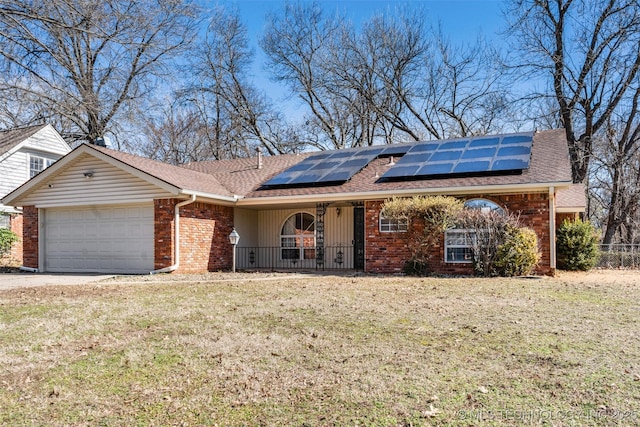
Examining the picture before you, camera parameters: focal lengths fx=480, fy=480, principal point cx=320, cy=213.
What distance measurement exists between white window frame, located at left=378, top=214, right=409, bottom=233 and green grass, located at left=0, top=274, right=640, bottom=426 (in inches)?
195

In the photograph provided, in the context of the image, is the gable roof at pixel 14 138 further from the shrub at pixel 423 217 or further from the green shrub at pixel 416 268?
the green shrub at pixel 416 268

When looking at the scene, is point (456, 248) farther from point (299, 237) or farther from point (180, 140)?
point (180, 140)

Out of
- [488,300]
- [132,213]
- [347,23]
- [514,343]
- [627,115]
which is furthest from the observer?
[347,23]

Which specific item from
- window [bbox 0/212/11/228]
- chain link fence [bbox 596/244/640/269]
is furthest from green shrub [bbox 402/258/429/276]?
window [bbox 0/212/11/228]

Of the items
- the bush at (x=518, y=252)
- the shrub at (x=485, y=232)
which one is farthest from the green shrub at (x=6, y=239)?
the bush at (x=518, y=252)

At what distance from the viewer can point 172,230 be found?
13352 mm

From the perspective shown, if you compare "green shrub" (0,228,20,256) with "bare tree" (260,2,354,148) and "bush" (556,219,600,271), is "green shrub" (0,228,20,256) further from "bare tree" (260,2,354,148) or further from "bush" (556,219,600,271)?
"bush" (556,219,600,271)

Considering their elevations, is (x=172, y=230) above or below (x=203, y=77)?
below

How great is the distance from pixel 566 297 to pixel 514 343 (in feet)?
12.2

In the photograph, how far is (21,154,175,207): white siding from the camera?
44.9 feet

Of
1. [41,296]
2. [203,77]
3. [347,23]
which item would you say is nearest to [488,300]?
[41,296]

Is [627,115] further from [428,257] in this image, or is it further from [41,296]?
[41,296]

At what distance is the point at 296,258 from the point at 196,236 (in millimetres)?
4003

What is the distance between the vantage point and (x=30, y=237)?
1548 cm
